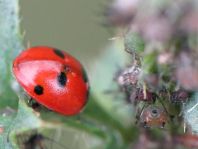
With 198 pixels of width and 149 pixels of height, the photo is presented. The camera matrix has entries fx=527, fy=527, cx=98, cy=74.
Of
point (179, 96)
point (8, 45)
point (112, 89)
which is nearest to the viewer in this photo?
point (179, 96)

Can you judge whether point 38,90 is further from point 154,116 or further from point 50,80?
point 154,116

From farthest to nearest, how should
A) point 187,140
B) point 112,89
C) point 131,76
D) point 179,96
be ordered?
point 112,89 < point 187,140 < point 131,76 < point 179,96

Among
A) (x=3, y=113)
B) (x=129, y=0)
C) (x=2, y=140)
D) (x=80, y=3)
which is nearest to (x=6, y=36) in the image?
(x=3, y=113)

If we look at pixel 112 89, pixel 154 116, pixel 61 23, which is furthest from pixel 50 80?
pixel 61 23

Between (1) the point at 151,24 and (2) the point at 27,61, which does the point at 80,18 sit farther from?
(1) the point at 151,24

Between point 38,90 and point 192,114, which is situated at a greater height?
point 38,90

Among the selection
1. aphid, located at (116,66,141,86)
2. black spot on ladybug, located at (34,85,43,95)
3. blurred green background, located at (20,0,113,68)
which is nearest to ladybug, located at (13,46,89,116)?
black spot on ladybug, located at (34,85,43,95)

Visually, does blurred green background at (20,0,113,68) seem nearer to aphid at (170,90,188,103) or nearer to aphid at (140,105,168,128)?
aphid at (140,105,168,128)

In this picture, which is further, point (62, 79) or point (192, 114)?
point (62, 79)

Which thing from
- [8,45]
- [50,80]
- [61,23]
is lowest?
[50,80]

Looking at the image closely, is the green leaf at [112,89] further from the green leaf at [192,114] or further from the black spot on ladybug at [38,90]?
the green leaf at [192,114]
